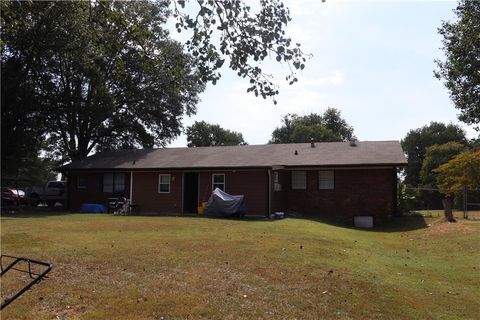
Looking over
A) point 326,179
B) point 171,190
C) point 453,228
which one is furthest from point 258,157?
point 453,228

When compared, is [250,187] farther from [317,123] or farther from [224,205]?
[317,123]

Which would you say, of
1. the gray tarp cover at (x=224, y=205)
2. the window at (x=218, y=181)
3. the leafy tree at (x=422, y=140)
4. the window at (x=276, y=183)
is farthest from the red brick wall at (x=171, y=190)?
the leafy tree at (x=422, y=140)

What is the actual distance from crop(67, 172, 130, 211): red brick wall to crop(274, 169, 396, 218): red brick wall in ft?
36.6

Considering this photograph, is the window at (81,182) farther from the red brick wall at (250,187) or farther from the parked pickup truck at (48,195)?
the red brick wall at (250,187)

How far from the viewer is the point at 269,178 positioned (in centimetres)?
2511

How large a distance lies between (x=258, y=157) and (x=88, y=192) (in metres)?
11.1

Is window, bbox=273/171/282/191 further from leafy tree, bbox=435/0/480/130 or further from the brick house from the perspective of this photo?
leafy tree, bbox=435/0/480/130

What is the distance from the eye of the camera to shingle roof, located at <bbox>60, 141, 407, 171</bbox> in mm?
25516

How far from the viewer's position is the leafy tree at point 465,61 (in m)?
21.7

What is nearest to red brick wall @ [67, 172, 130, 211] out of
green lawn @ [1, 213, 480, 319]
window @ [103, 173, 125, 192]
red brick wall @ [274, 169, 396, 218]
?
window @ [103, 173, 125, 192]

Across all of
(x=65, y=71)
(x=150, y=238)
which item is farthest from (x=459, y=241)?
(x=65, y=71)

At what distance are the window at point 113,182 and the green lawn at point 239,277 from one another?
14.3m

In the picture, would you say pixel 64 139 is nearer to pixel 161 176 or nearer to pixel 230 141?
pixel 161 176

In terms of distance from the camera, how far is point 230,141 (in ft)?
256
